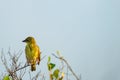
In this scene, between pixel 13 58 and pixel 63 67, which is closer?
pixel 63 67

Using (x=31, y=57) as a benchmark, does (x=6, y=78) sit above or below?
above

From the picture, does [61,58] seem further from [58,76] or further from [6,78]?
[6,78]

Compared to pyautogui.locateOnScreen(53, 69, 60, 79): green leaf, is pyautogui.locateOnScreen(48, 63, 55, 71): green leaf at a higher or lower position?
higher

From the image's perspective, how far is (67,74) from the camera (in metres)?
1.52

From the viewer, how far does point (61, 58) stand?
1325 millimetres

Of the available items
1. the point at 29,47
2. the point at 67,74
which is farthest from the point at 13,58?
the point at 67,74

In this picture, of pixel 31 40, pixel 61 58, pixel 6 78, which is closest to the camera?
pixel 61 58

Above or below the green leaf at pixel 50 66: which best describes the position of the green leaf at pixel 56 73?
below

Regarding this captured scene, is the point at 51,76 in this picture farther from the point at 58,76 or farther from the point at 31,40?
the point at 31,40

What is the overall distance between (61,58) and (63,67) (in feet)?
0.17

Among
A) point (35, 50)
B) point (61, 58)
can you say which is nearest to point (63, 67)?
point (61, 58)

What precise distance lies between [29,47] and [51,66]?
4.41 meters

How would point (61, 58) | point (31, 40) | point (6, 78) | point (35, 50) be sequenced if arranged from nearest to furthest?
1. point (61, 58)
2. point (6, 78)
3. point (31, 40)
4. point (35, 50)

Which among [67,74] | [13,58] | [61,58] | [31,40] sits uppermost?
[61,58]
